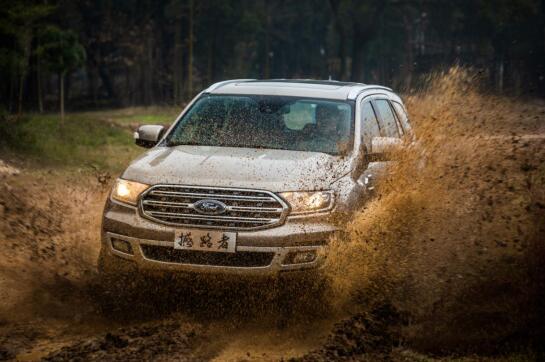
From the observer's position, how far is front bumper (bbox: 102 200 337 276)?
571 cm

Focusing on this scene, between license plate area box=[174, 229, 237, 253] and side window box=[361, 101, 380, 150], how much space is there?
1625 mm

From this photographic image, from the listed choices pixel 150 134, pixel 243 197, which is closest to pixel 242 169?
pixel 243 197

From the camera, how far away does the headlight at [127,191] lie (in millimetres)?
6055

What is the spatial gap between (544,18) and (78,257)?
59217 mm

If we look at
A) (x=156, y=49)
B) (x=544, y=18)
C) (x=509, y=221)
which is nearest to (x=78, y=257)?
(x=509, y=221)

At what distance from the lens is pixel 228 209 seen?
5773 mm

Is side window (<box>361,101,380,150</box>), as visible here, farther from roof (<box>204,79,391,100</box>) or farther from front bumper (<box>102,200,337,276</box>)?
front bumper (<box>102,200,337,276</box>)

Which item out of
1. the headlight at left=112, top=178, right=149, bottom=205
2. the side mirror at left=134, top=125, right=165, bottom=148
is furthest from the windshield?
the headlight at left=112, top=178, right=149, bottom=205

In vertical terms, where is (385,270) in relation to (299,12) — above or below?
below

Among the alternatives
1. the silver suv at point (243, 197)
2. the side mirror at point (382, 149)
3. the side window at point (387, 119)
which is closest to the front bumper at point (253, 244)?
the silver suv at point (243, 197)

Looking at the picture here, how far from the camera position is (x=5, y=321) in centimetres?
591

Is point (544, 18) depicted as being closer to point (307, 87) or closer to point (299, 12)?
point (299, 12)

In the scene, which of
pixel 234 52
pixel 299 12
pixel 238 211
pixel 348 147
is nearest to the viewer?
pixel 238 211

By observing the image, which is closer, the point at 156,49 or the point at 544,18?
the point at 544,18
